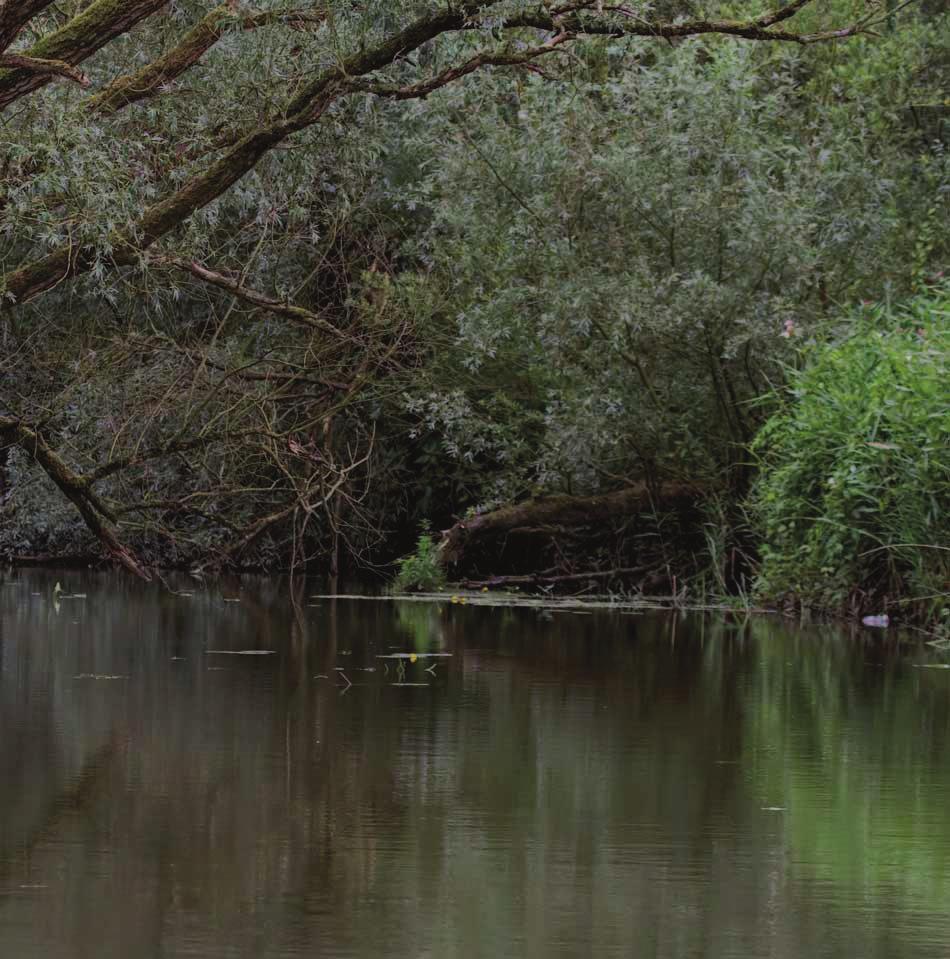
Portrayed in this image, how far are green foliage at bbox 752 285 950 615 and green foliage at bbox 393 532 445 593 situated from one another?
3.50 metres

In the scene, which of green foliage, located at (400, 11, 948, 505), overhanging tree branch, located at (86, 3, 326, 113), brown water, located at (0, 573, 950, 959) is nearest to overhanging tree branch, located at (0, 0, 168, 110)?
overhanging tree branch, located at (86, 3, 326, 113)

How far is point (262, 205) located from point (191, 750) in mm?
8159

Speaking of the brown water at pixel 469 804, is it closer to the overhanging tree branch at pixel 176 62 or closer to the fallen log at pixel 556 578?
the overhanging tree branch at pixel 176 62

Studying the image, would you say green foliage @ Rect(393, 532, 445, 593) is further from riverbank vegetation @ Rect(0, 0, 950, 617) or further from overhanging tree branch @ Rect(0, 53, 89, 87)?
overhanging tree branch @ Rect(0, 53, 89, 87)

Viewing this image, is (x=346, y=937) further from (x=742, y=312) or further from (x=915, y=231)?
(x=915, y=231)

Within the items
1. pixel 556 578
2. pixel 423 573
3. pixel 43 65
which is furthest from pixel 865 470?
pixel 43 65

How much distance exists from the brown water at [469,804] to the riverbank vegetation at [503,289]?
3.06m

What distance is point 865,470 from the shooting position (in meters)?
13.1

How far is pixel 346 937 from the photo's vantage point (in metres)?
3.46

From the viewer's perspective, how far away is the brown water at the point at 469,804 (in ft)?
11.8

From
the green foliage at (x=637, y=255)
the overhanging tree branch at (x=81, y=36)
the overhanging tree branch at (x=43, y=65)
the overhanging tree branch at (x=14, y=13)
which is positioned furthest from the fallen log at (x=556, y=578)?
the overhanging tree branch at (x=14, y=13)

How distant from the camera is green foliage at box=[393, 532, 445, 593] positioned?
57.1 ft

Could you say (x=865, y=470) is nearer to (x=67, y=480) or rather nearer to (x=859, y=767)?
(x=67, y=480)

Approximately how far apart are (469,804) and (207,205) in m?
8.79
